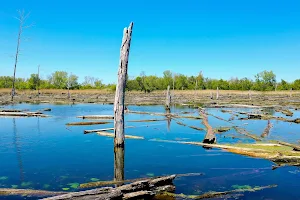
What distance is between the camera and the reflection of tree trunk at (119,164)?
336 inches

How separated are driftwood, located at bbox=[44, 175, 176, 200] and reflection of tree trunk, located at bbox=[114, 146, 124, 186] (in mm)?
1753

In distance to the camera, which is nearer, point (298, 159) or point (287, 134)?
point (298, 159)

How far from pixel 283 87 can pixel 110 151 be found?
299 feet

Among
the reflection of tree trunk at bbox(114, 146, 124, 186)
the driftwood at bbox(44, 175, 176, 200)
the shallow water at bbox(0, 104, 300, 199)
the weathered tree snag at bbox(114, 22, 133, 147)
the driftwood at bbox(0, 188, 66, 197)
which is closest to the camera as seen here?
the driftwood at bbox(44, 175, 176, 200)

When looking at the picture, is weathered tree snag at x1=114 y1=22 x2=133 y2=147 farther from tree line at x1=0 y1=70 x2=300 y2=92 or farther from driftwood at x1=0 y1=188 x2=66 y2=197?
tree line at x1=0 y1=70 x2=300 y2=92

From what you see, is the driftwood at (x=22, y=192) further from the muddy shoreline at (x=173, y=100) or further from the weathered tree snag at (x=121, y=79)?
the muddy shoreline at (x=173, y=100)

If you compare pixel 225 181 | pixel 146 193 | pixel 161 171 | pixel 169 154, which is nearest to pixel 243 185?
pixel 225 181

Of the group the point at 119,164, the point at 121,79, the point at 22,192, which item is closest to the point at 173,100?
the point at 121,79

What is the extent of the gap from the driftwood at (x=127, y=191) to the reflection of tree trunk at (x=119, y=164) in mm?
1753

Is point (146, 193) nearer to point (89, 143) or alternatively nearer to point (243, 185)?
point (243, 185)

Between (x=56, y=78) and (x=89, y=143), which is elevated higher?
(x=56, y=78)

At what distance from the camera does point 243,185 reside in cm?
792

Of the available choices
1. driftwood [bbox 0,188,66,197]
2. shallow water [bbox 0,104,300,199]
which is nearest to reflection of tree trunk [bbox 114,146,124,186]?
shallow water [bbox 0,104,300,199]

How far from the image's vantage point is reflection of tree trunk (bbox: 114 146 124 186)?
852cm
